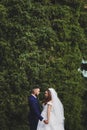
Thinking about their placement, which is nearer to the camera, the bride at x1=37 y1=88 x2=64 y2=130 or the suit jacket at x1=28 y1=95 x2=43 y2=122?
the suit jacket at x1=28 y1=95 x2=43 y2=122

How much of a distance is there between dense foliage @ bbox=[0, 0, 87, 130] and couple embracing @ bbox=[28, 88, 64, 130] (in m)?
1.17

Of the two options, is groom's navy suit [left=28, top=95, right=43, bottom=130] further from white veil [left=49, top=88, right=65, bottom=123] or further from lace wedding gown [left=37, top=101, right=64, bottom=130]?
white veil [left=49, top=88, right=65, bottom=123]

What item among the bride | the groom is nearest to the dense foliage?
the groom

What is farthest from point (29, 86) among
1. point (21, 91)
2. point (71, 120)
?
point (71, 120)

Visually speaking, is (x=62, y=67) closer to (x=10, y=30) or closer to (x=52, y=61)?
(x=52, y=61)

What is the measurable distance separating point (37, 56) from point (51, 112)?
1.96m

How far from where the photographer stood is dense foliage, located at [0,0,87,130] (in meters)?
15.0

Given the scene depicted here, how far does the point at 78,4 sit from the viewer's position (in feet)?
52.3

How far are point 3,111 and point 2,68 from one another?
1.29 metres

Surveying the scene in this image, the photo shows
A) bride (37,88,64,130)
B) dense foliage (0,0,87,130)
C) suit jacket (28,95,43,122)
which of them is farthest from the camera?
dense foliage (0,0,87,130)

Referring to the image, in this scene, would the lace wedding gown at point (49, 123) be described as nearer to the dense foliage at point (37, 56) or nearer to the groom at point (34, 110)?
the groom at point (34, 110)

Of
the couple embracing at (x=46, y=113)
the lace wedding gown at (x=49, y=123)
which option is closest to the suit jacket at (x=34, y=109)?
the couple embracing at (x=46, y=113)

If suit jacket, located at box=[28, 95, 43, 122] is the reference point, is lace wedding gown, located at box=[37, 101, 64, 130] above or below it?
below

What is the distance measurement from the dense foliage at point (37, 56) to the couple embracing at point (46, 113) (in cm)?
117
